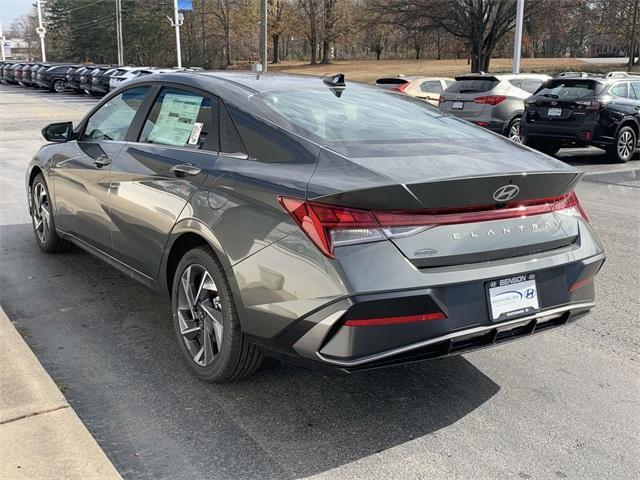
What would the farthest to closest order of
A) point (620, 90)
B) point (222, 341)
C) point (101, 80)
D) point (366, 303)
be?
point (101, 80), point (620, 90), point (222, 341), point (366, 303)

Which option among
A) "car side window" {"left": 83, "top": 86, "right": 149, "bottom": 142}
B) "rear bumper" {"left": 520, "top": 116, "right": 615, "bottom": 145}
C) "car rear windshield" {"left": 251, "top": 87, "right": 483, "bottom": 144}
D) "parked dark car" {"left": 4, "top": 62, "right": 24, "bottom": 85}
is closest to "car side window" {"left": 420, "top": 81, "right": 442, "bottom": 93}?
"rear bumper" {"left": 520, "top": 116, "right": 615, "bottom": 145}

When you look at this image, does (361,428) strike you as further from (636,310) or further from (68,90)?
(68,90)

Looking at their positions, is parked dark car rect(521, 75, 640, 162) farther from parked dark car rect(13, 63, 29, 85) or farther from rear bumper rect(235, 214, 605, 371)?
parked dark car rect(13, 63, 29, 85)

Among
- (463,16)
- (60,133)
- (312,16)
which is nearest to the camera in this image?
(60,133)

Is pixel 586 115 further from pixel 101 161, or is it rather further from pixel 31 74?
pixel 31 74

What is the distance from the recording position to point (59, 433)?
2893mm

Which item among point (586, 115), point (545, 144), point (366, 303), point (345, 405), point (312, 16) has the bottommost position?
point (345, 405)

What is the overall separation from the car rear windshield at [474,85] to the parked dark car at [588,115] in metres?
1.89

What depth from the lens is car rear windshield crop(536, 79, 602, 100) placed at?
41.4 feet

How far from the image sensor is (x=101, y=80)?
32.8m

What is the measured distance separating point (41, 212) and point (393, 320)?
168 inches

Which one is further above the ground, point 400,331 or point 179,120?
point 179,120

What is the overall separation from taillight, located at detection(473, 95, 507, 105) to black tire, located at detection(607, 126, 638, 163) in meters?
2.87

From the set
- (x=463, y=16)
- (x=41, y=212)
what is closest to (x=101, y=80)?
(x=463, y=16)
